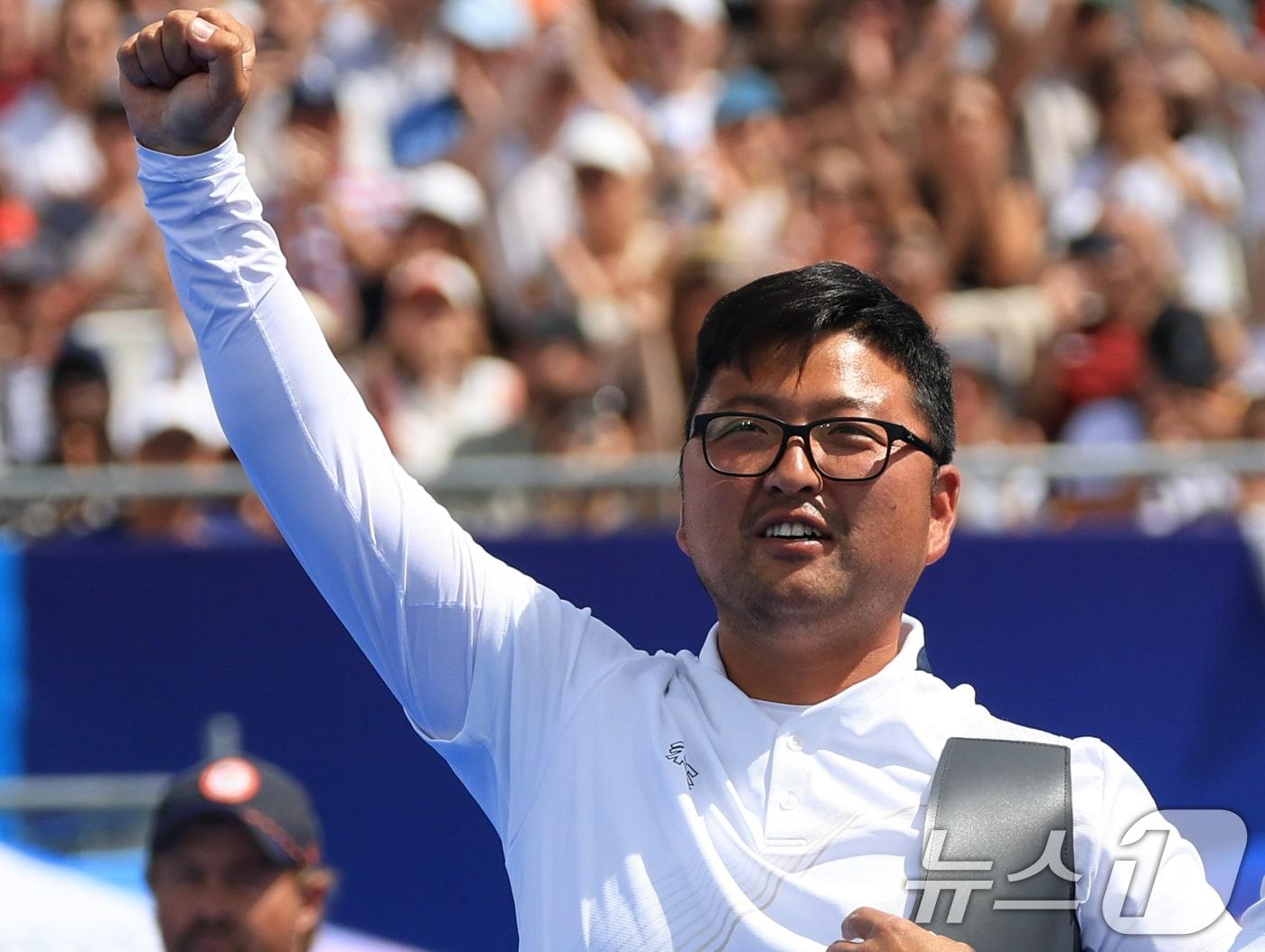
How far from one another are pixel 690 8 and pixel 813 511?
5.43m

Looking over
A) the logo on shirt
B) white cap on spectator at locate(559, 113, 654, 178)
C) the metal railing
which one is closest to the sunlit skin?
the logo on shirt

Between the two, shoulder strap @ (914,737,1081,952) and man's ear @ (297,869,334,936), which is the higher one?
shoulder strap @ (914,737,1081,952)

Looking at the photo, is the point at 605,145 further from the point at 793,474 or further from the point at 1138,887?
the point at 1138,887

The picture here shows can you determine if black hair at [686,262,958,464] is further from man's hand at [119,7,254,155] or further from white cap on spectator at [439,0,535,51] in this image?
white cap on spectator at [439,0,535,51]

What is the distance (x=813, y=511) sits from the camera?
237 cm

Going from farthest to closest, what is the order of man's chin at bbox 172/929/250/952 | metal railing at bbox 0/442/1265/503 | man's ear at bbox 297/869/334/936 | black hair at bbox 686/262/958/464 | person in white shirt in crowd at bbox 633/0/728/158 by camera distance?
person in white shirt in crowd at bbox 633/0/728/158 → metal railing at bbox 0/442/1265/503 → man's ear at bbox 297/869/334/936 → man's chin at bbox 172/929/250/952 → black hair at bbox 686/262/958/464

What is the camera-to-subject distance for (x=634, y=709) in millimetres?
2453

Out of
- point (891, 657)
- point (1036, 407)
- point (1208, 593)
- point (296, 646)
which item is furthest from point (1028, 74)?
point (891, 657)

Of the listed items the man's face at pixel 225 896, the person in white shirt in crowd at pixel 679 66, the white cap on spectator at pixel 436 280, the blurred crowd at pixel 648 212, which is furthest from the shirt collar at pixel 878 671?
the person in white shirt in crowd at pixel 679 66

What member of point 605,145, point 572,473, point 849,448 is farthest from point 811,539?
point 605,145

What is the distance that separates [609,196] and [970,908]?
4790 mm

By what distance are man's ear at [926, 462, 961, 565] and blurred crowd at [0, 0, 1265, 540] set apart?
276cm

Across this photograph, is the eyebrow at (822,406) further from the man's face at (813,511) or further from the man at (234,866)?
the man at (234,866)

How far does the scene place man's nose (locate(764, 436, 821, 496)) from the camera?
92.8 inches
